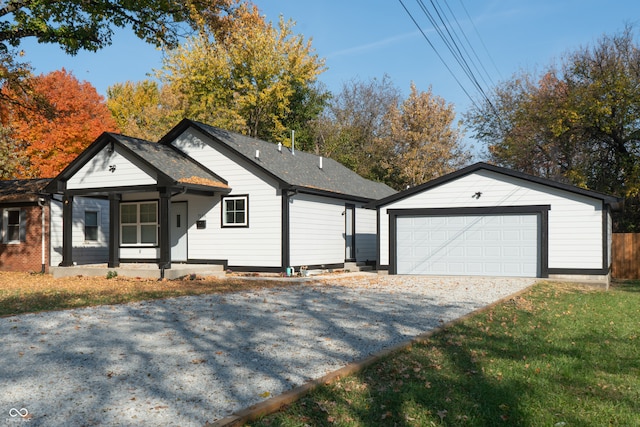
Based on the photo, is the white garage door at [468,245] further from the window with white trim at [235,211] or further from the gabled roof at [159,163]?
the gabled roof at [159,163]

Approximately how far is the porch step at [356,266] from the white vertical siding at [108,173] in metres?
8.82

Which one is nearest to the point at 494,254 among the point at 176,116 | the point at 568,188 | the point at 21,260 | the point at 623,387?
the point at 568,188

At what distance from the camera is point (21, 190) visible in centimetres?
2294

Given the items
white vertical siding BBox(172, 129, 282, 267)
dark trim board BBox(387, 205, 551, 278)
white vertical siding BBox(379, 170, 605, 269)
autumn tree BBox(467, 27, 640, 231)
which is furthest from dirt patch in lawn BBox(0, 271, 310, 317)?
autumn tree BBox(467, 27, 640, 231)

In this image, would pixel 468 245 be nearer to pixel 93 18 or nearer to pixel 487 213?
pixel 487 213

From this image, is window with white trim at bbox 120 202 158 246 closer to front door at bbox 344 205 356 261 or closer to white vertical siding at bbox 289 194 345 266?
white vertical siding at bbox 289 194 345 266

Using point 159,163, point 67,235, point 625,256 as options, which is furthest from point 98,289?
point 625,256

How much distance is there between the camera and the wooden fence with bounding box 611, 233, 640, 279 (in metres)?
23.8

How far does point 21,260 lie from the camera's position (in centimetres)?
2248

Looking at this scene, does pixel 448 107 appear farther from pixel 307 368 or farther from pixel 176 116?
pixel 307 368

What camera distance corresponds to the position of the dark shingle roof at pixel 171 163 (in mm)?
18234

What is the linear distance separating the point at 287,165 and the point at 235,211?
315 centimetres

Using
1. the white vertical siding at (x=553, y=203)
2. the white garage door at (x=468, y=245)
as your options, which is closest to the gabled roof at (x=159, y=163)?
the white garage door at (x=468, y=245)

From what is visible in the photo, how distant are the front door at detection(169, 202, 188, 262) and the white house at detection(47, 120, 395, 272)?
0.12 feet
